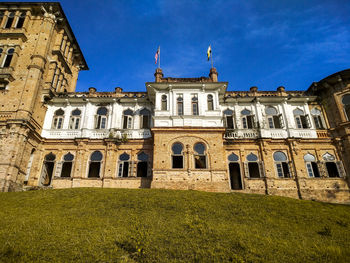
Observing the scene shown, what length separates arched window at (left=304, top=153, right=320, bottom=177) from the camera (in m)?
22.3

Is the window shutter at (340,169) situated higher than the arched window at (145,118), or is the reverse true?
the arched window at (145,118)

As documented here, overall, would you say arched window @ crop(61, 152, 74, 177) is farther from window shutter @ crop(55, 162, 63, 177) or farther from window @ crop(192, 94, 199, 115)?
window @ crop(192, 94, 199, 115)

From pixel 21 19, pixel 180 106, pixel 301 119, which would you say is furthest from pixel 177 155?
pixel 21 19

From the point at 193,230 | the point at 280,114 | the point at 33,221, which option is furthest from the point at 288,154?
the point at 33,221

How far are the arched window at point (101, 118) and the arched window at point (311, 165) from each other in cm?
1990

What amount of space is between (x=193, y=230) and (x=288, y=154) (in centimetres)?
1629

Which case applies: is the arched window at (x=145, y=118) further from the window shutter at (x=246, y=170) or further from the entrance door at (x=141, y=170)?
the window shutter at (x=246, y=170)

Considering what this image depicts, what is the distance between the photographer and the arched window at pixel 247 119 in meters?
24.8

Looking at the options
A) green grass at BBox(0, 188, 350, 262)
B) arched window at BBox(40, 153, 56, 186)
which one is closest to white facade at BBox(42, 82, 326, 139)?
arched window at BBox(40, 153, 56, 186)

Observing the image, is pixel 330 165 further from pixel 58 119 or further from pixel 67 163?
pixel 58 119

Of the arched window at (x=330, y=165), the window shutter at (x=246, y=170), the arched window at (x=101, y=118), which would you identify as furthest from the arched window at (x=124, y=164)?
the arched window at (x=330, y=165)

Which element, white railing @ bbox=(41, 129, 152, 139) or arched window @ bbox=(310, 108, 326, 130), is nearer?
white railing @ bbox=(41, 129, 152, 139)

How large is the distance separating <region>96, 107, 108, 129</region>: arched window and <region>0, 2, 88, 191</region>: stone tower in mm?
5232

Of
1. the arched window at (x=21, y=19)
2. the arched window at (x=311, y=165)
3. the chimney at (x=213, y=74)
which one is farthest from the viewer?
the arched window at (x=21, y=19)
